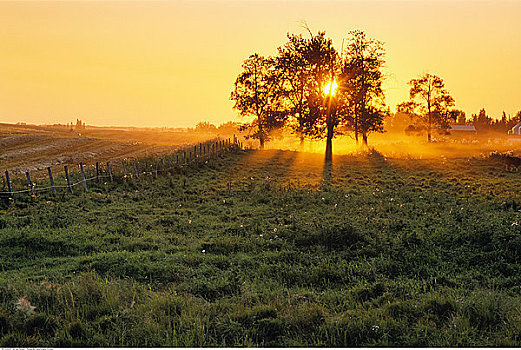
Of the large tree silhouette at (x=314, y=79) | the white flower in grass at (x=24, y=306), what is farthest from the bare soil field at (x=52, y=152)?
the white flower in grass at (x=24, y=306)

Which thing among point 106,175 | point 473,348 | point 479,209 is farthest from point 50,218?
point 479,209

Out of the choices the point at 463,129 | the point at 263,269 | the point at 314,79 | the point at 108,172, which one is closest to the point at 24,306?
the point at 263,269

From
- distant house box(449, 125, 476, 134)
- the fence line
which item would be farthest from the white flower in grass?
distant house box(449, 125, 476, 134)

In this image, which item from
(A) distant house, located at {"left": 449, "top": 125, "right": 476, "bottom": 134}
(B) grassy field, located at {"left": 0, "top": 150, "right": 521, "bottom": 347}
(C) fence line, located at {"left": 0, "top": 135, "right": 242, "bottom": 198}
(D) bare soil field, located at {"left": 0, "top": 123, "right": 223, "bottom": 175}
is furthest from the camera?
(A) distant house, located at {"left": 449, "top": 125, "right": 476, "bottom": 134}

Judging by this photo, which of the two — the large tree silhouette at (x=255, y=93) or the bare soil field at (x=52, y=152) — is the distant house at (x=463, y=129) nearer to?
the large tree silhouette at (x=255, y=93)

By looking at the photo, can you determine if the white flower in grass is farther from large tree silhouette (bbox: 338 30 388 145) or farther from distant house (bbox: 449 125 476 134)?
distant house (bbox: 449 125 476 134)

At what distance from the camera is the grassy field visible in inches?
248

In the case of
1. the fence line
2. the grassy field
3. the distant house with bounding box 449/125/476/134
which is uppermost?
the distant house with bounding box 449/125/476/134

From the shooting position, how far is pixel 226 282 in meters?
8.88

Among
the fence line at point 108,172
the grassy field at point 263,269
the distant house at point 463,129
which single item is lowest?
the grassy field at point 263,269

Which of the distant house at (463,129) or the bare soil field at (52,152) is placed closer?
the bare soil field at (52,152)

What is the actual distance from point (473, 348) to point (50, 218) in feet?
51.5

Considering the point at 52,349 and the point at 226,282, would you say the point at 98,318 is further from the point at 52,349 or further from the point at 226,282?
the point at 226,282

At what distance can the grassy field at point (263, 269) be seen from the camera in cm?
631
